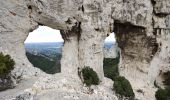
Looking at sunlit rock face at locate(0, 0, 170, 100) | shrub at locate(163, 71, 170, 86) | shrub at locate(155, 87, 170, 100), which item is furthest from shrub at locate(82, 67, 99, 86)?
shrub at locate(163, 71, 170, 86)

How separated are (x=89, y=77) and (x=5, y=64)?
8.66m

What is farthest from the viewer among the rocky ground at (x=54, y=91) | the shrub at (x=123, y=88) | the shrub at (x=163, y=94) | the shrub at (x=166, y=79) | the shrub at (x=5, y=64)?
the shrub at (x=166, y=79)

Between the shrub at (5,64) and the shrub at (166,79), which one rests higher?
the shrub at (5,64)

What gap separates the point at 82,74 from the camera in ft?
110

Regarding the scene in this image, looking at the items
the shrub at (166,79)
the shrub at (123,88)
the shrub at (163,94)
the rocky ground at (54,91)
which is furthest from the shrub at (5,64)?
the shrub at (166,79)

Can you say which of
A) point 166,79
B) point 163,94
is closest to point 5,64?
point 163,94

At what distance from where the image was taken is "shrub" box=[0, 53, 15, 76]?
86.8 feet

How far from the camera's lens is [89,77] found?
3291cm

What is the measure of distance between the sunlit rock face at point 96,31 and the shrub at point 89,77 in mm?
1172

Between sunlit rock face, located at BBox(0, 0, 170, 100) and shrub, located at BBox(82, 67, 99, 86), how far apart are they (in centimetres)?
117

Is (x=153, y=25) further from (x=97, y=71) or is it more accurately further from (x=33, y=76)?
(x=33, y=76)

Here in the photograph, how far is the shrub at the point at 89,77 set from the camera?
32.0 meters

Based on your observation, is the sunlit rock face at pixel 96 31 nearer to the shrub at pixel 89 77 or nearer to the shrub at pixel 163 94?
the shrub at pixel 163 94

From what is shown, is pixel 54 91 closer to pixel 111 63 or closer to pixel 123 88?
pixel 123 88
